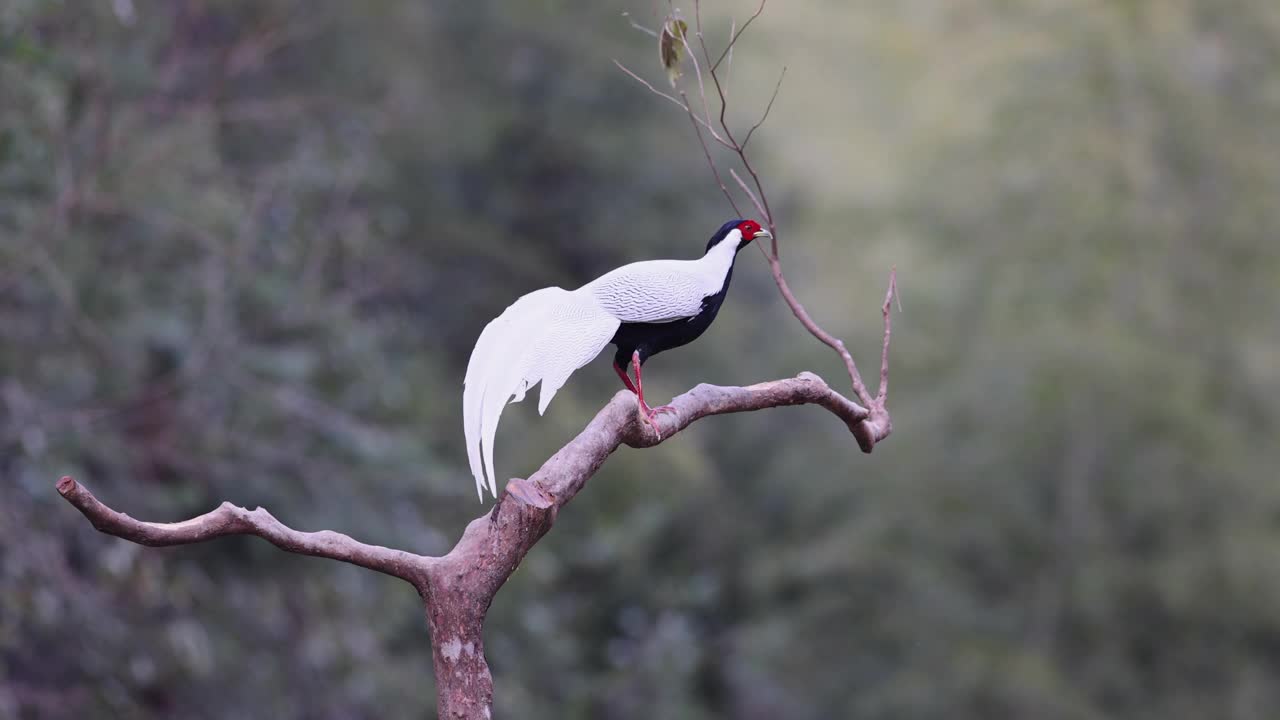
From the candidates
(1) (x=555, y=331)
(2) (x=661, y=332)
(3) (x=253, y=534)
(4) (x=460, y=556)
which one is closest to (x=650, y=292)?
(2) (x=661, y=332)

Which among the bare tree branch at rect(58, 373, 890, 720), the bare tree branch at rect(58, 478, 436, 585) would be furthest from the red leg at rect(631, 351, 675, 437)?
the bare tree branch at rect(58, 478, 436, 585)

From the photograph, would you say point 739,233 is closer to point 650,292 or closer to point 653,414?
point 650,292

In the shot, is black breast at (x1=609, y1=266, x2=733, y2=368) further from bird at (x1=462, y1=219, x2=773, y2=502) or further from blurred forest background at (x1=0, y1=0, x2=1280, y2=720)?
blurred forest background at (x1=0, y1=0, x2=1280, y2=720)

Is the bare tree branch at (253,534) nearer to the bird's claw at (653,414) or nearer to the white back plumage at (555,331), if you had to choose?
the white back plumage at (555,331)

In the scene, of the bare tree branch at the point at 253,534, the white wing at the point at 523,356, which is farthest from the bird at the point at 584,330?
the bare tree branch at the point at 253,534

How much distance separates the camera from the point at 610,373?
A: 13.6m

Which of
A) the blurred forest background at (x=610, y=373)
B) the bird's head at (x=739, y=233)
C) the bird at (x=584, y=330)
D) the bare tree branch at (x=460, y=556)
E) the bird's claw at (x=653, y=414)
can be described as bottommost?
the bare tree branch at (x=460, y=556)

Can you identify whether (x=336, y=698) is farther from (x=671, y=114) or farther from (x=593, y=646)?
(x=671, y=114)

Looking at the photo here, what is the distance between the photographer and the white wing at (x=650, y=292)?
2.81 m

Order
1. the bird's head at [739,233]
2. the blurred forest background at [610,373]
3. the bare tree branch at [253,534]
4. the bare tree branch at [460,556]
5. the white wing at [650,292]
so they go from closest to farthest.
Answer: the bare tree branch at [253,534], the bare tree branch at [460,556], the white wing at [650,292], the bird's head at [739,233], the blurred forest background at [610,373]

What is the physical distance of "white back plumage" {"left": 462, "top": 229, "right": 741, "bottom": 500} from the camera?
8.68 feet

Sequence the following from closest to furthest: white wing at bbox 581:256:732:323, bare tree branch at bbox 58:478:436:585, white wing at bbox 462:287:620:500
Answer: bare tree branch at bbox 58:478:436:585 < white wing at bbox 462:287:620:500 < white wing at bbox 581:256:732:323

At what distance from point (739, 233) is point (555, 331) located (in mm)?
615

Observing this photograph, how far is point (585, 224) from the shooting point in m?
14.9
